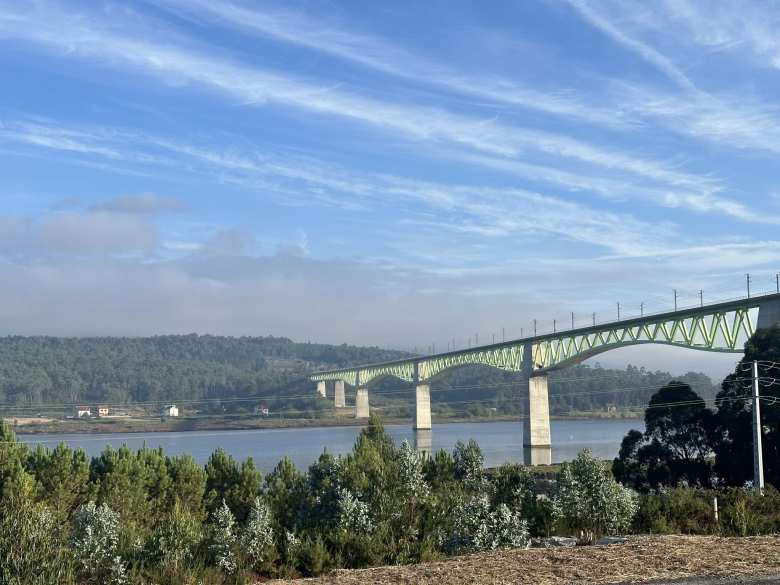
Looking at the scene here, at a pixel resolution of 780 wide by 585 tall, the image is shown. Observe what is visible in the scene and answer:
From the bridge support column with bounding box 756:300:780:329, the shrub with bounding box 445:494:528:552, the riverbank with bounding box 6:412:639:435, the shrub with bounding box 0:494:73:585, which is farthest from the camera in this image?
the riverbank with bounding box 6:412:639:435

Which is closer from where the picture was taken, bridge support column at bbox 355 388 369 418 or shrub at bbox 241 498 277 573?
shrub at bbox 241 498 277 573

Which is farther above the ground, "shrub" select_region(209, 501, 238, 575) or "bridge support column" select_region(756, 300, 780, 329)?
"bridge support column" select_region(756, 300, 780, 329)

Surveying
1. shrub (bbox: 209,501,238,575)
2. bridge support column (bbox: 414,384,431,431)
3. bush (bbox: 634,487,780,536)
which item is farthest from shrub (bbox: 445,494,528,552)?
bridge support column (bbox: 414,384,431,431)

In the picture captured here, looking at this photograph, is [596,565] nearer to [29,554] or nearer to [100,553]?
[29,554]

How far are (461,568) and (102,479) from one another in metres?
27.5

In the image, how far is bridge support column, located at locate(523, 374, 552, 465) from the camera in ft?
312

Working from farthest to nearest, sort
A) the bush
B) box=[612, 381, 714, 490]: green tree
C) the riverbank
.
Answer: the riverbank
box=[612, 381, 714, 490]: green tree
the bush

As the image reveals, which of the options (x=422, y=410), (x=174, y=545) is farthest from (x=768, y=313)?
(x=422, y=410)

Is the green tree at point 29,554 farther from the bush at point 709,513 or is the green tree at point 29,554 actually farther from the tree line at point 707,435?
the tree line at point 707,435

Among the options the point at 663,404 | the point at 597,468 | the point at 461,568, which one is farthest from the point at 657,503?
the point at 663,404

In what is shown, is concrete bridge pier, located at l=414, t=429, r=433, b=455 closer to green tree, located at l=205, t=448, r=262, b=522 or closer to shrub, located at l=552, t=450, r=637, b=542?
green tree, located at l=205, t=448, r=262, b=522

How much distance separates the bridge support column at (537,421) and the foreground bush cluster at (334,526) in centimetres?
6602

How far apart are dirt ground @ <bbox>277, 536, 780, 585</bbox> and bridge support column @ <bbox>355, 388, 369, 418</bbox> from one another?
161 m

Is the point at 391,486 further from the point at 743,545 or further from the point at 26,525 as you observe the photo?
the point at 26,525
